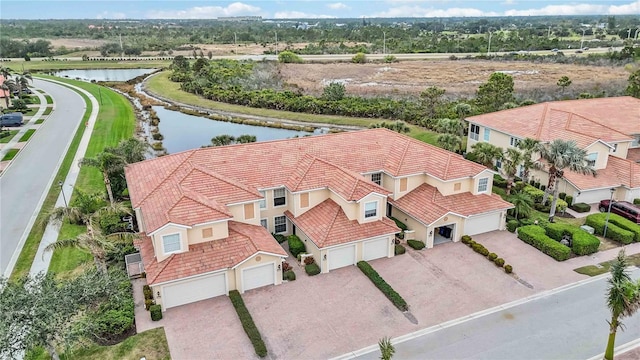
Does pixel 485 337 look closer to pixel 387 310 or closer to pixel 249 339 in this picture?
pixel 387 310

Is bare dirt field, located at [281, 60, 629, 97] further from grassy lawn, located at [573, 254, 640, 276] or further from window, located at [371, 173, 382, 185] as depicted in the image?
grassy lawn, located at [573, 254, 640, 276]

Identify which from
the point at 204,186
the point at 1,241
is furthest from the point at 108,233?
the point at 204,186

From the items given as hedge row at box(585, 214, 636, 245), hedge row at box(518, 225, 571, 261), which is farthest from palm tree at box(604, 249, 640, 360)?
hedge row at box(585, 214, 636, 245)

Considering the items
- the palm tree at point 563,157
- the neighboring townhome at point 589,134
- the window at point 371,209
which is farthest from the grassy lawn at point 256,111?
the window at point 371,209

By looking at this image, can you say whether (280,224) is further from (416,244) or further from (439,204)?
(439,204)

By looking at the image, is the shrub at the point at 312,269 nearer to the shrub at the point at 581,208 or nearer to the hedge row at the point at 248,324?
the hedge row at the point at 248,324

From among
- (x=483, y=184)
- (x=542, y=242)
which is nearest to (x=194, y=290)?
(x=483, y=184)
